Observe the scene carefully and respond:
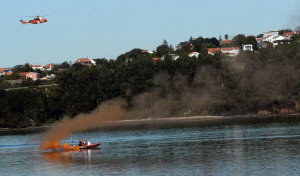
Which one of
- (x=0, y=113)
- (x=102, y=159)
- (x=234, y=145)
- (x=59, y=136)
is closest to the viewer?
(x=102, y=159)

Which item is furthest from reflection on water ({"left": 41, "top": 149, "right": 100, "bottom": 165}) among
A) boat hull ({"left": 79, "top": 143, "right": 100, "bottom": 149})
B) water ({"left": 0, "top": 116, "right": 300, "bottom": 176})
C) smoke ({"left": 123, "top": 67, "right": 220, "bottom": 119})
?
smoke ({"left": 123, "top": 67, "right": 220, "bottom": 119})

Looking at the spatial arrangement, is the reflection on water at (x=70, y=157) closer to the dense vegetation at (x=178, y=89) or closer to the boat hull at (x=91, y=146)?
the boat hull at (x=91, y=146)

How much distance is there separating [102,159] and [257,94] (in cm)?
7643

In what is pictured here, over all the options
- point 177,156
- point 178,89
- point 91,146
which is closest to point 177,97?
point 178,89

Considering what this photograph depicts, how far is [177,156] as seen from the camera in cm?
6350

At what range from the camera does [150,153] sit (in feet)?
225

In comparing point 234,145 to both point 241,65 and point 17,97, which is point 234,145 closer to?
point 241,65

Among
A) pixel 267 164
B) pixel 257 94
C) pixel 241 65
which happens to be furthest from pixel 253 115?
pixel 267 164

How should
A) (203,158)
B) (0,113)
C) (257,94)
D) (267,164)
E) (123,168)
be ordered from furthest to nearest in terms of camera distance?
(0,113)
(257,94)
(203,158)
(123,168)
(267,164)

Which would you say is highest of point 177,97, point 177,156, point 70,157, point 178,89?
point 178,89

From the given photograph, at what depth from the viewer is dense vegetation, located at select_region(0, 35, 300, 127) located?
133750 mm

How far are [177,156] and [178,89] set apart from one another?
73.0 m

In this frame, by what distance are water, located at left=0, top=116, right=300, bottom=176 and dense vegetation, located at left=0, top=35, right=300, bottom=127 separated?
42.5 metres

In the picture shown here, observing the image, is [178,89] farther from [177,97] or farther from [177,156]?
[177,156]
